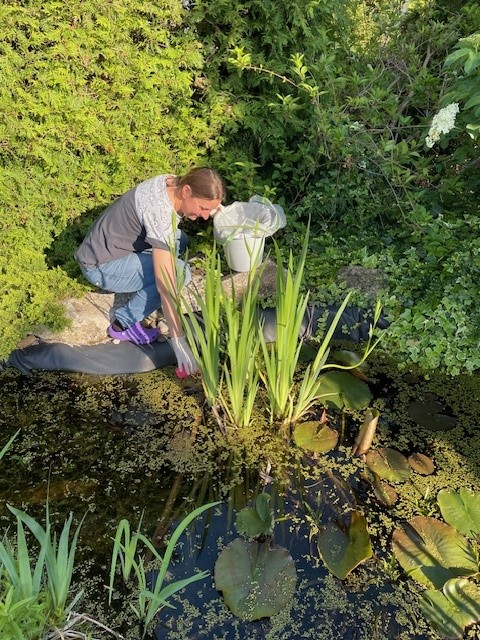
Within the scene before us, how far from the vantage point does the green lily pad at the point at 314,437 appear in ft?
7.28

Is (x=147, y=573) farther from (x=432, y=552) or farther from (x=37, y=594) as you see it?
(x=432, y=552)

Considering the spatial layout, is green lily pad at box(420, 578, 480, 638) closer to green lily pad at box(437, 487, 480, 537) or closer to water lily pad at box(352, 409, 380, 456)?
green lily pad at box(437, 487, 480, 537)

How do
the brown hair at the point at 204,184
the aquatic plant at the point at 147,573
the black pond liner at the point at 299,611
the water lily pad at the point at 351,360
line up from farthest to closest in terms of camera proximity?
the water lily pad at the point at 351,360 → the brown hair at the point at 204,184 → the black pond liner at the point at 299,611 → the aquatic plant at the point at 147,573

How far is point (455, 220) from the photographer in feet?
10.6

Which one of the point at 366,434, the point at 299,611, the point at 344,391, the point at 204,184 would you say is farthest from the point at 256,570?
the point at 204,184

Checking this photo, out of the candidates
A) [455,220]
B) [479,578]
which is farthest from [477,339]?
[479,578]

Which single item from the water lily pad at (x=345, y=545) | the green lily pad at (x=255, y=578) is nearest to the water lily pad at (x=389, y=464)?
the water lily pad at (x=345, y=545)

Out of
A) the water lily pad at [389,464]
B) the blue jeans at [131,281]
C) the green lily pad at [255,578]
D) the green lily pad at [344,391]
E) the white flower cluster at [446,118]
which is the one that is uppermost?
the white flower cluster at [446,118]

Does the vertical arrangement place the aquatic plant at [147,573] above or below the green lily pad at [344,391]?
above

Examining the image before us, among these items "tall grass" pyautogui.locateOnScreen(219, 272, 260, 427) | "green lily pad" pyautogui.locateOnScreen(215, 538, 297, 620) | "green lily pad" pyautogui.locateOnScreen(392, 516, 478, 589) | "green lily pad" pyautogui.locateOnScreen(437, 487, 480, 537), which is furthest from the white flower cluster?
"green lily pad" pyautogui.locateOnScreen(215, 538, 297, 620)

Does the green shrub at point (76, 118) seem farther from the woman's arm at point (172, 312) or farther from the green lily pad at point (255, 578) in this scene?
the green lily pad at point (255, 578)

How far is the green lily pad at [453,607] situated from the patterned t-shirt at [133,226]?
5.19ft

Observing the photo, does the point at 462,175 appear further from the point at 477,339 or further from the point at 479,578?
the point at 479,578

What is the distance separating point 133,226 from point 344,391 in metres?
1.28
